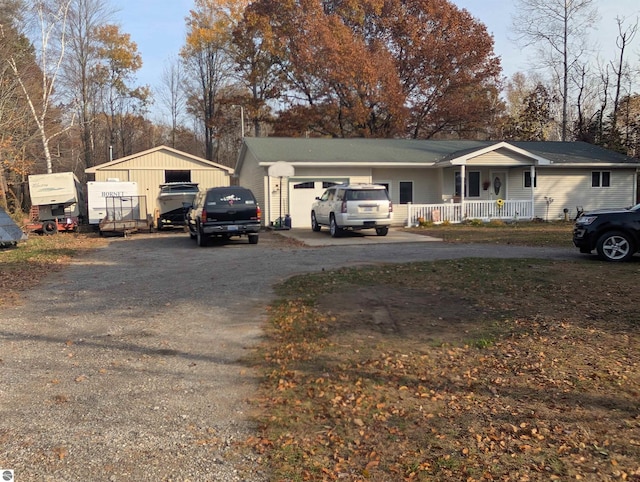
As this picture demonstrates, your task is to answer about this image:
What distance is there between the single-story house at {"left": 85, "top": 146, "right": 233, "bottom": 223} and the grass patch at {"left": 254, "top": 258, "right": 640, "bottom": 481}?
70.4 feet

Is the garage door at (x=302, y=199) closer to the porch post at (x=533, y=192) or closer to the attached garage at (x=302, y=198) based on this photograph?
the attached garage at (x=302, y=198)

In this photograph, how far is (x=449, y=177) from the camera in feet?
83.7

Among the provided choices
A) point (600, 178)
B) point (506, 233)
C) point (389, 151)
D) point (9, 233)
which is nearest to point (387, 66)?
point (389, 151)

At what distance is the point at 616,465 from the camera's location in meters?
3.43

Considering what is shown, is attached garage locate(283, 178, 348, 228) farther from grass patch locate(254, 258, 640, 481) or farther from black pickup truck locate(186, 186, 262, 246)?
grass patch locate(254, 258, 640, 481)

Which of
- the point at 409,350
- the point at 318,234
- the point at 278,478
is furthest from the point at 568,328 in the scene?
the point at 318,234

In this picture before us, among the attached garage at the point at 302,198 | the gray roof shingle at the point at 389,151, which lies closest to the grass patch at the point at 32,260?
the attached garage at the point at 302,198

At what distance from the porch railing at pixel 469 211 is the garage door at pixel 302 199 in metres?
4.07

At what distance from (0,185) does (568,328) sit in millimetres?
27274

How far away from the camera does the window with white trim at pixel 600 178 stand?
26.3m

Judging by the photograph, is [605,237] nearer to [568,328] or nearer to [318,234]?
[568,328]

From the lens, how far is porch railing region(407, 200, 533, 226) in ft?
75.9

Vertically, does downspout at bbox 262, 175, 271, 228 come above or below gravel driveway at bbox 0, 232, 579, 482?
above

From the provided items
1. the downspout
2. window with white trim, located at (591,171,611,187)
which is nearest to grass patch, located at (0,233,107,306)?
the downspout
